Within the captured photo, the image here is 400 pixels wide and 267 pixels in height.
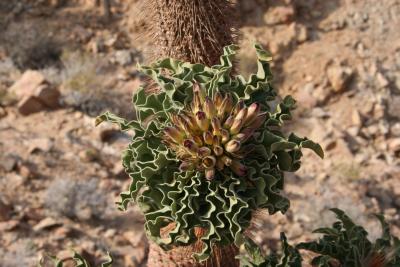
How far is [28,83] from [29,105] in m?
0.30

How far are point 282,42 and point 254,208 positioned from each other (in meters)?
6.25

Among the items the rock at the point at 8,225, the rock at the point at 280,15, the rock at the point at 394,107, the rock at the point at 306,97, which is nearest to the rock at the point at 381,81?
the rock at the point at 394,107

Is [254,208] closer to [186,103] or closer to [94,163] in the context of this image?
[186,103]

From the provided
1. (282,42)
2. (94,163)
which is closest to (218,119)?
(94,163)

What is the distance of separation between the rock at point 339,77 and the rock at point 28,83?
3.57 m

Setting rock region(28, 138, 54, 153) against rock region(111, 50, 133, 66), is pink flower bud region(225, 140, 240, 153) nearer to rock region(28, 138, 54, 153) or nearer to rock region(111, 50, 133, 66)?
rock region(28, 138, 54, 153)

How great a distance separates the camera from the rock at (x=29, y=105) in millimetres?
6910

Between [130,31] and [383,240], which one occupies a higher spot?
[383,240]

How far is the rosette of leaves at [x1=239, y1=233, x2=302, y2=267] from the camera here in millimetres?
2599

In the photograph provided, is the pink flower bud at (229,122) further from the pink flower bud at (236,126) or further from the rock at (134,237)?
the rock at (134,237)

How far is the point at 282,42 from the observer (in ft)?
26.9

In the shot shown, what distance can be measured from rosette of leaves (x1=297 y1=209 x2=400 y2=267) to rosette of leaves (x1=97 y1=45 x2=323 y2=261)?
64cm

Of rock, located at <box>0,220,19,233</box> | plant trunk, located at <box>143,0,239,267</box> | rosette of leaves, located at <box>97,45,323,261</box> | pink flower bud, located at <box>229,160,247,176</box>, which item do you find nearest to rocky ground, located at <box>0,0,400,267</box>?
rock, located at <box>0,220,19,233</box>

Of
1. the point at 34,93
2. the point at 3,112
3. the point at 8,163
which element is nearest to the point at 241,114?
the point at 8,163
